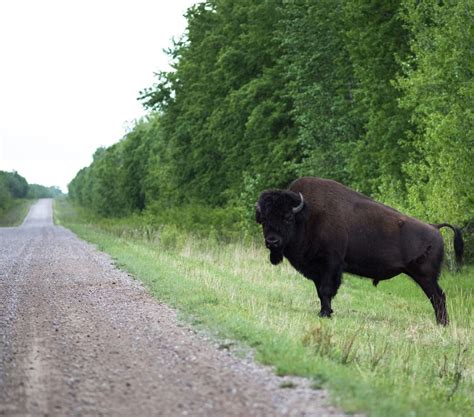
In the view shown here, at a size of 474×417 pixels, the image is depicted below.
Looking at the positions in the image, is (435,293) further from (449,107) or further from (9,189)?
(9,189)

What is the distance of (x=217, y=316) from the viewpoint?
9.72 meters

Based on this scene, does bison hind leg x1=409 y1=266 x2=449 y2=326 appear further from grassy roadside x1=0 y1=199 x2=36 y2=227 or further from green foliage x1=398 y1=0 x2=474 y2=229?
grassy roadside x1=0 y1=199 x2=36 y2=227

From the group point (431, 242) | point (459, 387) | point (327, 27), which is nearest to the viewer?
point (459, 387)

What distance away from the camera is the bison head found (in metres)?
11.5

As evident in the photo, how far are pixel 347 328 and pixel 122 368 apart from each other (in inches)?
174

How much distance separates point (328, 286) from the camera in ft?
39.5

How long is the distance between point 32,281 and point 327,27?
56.0 feet

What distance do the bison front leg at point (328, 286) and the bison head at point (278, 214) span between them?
0.90 m

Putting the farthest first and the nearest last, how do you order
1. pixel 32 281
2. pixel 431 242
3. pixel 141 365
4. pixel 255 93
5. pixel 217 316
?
1. pixel 255 93
2. pixel 32 281
3. pixel 431 242
4. pixel 217 316
5. pixel 141 365

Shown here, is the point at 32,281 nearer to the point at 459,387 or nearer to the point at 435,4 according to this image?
the point at 459,387

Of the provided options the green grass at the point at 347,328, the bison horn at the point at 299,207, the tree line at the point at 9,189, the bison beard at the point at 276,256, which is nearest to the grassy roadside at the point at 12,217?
the tree line at the point at 9,189

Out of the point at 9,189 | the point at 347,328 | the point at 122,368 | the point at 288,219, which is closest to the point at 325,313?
the point at 347,328

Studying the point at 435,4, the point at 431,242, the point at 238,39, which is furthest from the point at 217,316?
the point at 238,39

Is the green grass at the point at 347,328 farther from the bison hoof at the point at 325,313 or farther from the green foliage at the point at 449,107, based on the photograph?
the green foliage at the point at 449,107
